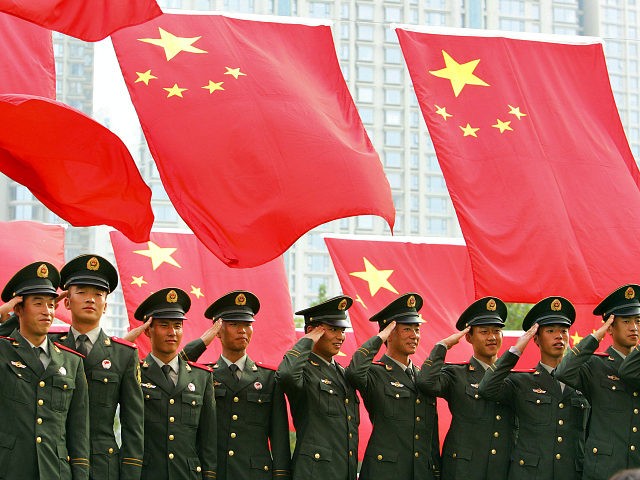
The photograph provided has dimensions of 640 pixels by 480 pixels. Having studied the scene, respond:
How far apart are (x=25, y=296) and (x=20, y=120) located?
56.4 inches

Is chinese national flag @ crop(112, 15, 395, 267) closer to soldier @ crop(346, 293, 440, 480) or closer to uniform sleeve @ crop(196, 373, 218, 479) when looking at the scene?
soldier @ crop(346, 293, 440, 480)

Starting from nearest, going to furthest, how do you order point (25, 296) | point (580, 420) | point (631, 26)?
point (25, 296) → point (580, 420) → point (631, 26)

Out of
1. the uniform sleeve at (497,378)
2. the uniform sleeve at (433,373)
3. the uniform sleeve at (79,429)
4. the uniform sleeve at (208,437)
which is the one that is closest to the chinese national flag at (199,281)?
the uniform sleeve at (433,373)

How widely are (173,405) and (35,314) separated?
1177mm

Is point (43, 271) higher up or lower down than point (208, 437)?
higher up

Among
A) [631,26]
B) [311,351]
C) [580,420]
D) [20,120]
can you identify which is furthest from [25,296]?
[631,26]

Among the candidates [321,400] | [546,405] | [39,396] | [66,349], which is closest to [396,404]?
[321,400]

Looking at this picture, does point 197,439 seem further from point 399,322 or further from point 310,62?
point 310,62

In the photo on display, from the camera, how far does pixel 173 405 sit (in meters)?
8.00

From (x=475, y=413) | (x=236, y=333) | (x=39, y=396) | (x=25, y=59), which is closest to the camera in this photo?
(x=39, y=396)

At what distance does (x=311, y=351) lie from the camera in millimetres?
8562

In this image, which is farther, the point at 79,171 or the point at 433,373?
the point at 433,373

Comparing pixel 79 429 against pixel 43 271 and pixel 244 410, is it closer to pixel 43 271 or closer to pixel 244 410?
pixel 43 271

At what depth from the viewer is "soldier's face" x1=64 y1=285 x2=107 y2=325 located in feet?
25.2
